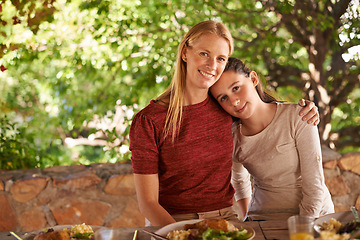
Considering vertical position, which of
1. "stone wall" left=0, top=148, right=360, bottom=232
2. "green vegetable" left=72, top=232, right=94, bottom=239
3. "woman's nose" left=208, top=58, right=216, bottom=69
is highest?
"woman's nose" left=208, top=58, right=216, bottom=69

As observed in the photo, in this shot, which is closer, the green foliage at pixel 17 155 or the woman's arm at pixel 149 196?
the woman's arm at pixel 149 196

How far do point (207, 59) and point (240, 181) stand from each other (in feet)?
2.39

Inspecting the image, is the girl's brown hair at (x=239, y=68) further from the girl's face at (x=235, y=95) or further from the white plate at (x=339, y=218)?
the white plate at (x=339, y=218)

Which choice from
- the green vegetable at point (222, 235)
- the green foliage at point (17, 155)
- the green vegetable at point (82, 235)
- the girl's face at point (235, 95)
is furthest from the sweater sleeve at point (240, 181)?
the green foliage at point (17, 155)

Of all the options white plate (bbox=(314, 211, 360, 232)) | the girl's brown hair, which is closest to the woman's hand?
the girl's brown hair

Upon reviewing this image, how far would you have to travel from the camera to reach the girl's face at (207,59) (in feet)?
5.96

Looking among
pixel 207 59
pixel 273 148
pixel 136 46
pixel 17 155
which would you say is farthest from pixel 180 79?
pixel 17 155

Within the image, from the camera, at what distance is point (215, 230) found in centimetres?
126

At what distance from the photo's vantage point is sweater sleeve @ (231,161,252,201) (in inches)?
85.3

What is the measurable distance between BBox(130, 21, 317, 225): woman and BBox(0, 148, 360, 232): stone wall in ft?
3.00

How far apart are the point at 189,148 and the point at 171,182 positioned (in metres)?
0.18

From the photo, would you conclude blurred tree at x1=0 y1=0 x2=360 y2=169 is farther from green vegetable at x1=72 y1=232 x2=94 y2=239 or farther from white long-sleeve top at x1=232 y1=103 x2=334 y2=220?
green vegetable at x1=72 y1=232 x2=94 y2=239

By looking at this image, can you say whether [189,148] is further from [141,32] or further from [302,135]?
[141,32]

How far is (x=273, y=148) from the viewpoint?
1.93 m
